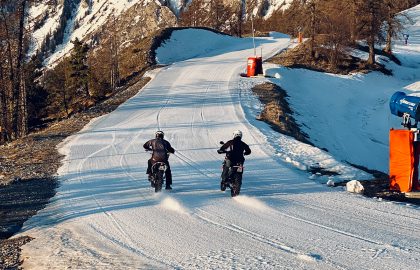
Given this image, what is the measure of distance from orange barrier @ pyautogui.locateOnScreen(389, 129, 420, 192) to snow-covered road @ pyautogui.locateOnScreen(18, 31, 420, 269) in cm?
132

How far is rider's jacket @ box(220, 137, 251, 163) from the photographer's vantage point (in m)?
→ 12.4

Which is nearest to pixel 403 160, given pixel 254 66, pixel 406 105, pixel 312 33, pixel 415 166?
pixel 415 166

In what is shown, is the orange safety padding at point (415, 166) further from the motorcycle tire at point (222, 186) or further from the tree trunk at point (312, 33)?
the tree trunk at point (312, 33)

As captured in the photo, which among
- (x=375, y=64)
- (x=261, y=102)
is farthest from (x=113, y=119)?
(x=375, y=64)

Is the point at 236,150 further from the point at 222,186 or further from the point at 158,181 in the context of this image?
the point at 158,181

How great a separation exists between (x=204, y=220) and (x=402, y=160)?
5378 millimetres

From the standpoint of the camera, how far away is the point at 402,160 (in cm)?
1270

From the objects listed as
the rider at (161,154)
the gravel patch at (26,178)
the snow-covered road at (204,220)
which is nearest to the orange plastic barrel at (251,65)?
the gravel patch at (26,178)

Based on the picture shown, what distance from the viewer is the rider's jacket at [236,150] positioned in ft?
40.6

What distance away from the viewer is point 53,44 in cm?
19362

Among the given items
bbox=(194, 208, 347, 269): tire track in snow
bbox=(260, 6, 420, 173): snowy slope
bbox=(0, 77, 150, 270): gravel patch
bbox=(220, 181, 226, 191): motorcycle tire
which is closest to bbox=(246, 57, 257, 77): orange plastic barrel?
bbox=(260, 6, 420, 173): snowy slope

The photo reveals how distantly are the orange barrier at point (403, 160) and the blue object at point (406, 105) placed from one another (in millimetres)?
454

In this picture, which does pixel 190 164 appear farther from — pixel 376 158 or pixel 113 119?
pixel 376 158

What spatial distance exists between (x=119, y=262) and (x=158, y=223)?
7.03ft
